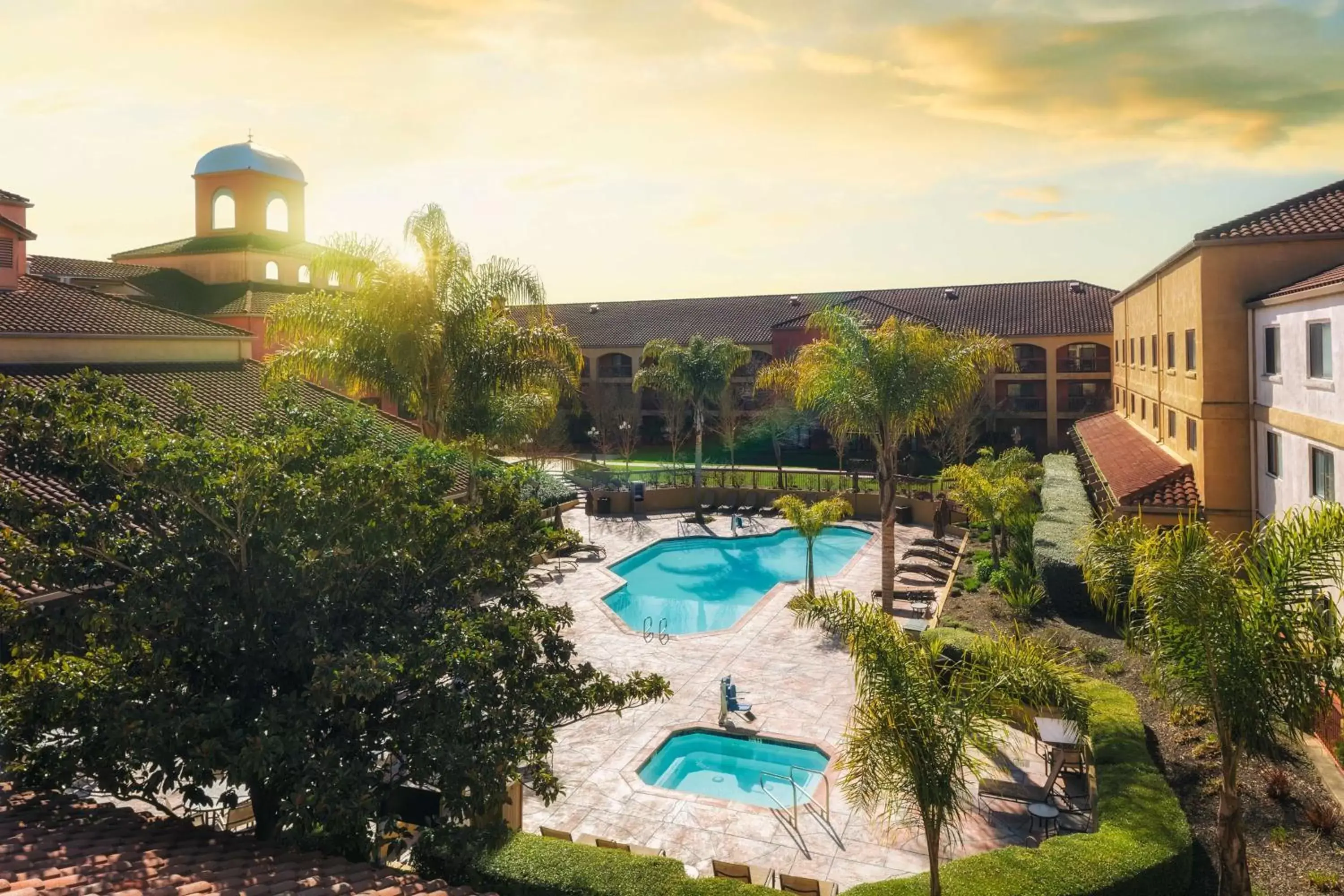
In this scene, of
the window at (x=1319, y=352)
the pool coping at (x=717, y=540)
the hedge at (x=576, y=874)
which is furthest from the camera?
the pool coping at (x=717, y=540)

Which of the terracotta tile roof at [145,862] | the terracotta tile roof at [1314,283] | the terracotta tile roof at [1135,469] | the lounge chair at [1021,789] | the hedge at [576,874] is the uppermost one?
the terracotta tile roof at [1314,283]

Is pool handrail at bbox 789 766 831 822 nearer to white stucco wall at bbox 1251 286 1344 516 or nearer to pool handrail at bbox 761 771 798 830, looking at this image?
pool handrail at bbox 761 771 798 830

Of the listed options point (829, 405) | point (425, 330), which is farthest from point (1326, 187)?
point (425, 330)

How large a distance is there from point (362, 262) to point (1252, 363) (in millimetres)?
18247

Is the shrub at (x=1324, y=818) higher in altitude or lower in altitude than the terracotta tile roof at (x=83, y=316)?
lower

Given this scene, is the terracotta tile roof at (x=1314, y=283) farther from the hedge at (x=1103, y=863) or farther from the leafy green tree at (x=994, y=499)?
the hedge at (x=1103, y=863)

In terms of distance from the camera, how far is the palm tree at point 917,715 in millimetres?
8453

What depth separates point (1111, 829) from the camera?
1039 cm

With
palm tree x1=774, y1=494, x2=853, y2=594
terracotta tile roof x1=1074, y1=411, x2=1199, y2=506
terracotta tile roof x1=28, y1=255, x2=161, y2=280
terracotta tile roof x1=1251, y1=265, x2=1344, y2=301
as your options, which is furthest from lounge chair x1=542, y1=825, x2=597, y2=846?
terracotta tile roof x1=28, y1=255, x2=161, y2=280

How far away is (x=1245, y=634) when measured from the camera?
8.54m

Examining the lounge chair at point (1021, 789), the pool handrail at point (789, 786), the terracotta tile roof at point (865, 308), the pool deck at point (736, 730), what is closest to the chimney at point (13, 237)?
the pool deck at point (736, 730)

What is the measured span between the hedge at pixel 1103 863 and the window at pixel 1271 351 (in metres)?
10.2

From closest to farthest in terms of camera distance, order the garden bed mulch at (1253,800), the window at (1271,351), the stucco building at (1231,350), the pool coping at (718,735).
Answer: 1. the garden bed mulch at (1253,800)
2. the pool coping at (718,735)
3. the window at (1271,351)
4. the stucco building at (1231,350)

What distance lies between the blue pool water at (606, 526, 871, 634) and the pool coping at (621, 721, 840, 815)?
706 cm
